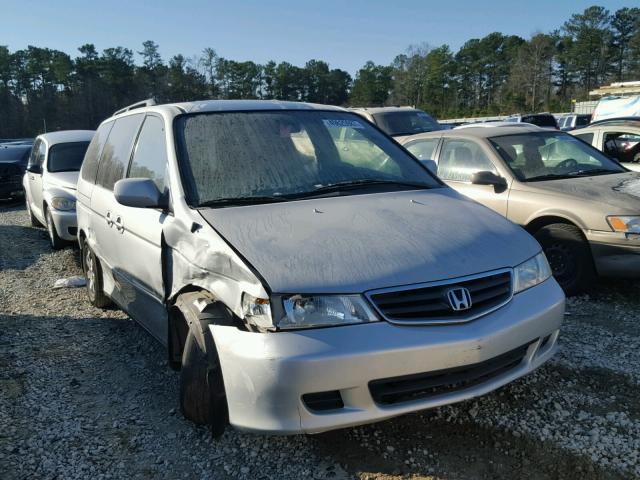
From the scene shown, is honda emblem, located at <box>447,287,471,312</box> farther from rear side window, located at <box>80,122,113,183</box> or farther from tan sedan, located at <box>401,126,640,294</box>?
rear side window, located at <box>80,122,113,183</box>

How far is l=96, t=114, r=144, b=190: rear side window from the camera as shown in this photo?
417 cm

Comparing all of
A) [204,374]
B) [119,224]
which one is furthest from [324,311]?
[119,224]

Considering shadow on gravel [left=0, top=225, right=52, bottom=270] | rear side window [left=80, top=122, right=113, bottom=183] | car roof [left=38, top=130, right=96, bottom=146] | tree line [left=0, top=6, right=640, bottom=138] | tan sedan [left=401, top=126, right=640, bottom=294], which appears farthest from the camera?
tree line [left=0, top=6, right=640, bottom=138]

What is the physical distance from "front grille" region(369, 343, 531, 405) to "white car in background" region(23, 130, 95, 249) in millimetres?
6256

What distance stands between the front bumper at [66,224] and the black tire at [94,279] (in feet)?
7.64

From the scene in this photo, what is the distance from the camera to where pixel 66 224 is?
24.4ft

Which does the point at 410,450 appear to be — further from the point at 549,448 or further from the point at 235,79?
the point at 235,79

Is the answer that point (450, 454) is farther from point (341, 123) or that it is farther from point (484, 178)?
point (484, 178)

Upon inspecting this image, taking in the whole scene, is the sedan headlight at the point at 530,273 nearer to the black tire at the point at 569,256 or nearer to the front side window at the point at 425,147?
the black tire at the point at 569,256

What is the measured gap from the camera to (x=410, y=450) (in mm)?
2727

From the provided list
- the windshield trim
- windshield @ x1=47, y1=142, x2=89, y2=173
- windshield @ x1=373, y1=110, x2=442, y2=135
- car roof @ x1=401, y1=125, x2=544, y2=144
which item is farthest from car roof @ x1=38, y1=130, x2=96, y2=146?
the windshield trim

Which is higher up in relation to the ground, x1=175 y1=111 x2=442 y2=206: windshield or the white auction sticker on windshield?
the white auction sticker on windshield

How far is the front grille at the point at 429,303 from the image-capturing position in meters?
2.39

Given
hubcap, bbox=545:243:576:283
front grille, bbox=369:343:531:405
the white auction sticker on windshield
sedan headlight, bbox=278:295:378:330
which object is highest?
the white auction sticker on windshield
